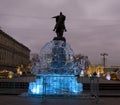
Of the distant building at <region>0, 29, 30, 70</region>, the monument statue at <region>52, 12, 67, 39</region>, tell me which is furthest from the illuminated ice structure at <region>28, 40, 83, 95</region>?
the distant building at <region>0, 29, 30, 70</region>

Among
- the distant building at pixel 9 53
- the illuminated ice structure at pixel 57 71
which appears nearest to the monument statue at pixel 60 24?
the illuminated ice structure at pixel 57 71

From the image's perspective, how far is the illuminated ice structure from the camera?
2628 cm

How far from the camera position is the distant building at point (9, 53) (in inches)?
4407

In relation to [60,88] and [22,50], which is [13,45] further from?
[60,88]

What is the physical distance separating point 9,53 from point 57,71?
9971 cm

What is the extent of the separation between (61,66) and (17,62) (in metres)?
117

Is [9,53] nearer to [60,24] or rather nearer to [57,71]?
[60,24]

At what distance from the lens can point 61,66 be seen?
27.2 meters

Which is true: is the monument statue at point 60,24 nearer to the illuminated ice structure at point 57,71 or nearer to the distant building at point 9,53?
the illuminated ice structure at point 57,71

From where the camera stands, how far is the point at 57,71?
88.8 feet

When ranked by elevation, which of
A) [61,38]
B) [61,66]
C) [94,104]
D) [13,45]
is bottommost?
[94,104]

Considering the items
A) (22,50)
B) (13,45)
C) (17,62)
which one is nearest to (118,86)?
(13,45)

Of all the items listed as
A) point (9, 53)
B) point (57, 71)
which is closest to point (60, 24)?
point (57, 71)

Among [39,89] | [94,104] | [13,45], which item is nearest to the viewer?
[94,104]
